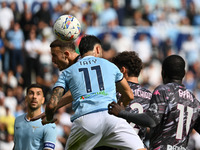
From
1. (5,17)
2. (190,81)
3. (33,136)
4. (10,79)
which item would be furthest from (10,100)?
(33,136)

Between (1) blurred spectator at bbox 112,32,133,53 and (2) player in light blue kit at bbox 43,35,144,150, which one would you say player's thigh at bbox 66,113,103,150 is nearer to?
(2) player in light blue kit at bbox 43,35,144,150

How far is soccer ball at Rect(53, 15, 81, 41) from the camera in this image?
7820mm

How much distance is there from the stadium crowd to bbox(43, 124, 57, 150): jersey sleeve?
251 inches

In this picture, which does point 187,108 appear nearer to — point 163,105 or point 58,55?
point 163,105

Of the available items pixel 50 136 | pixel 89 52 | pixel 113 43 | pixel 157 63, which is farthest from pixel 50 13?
pixel 89 52

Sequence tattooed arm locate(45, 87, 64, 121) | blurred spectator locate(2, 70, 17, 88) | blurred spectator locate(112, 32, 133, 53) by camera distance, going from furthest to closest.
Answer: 1. blurred spectator locate(112, 32, 133, 53)
2. blurred spectator locate(2, 70, 17, 88)
3. tattooed arm locate(45, 87, 64, 121)

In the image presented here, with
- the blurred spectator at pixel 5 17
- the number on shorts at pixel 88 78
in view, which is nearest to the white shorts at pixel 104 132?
the number on shorts at pixel 88 78

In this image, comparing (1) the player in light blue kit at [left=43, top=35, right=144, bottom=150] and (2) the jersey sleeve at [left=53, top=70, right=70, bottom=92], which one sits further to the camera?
(2) the jersey sleeve at [left=53, top=70, right=70, bottom=92]

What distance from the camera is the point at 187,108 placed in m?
5.86

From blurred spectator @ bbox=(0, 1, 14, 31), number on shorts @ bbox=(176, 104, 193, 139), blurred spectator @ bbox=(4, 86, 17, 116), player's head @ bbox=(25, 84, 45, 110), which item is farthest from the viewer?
blurred spectator @ bbox=(0, 1, 14, 31)

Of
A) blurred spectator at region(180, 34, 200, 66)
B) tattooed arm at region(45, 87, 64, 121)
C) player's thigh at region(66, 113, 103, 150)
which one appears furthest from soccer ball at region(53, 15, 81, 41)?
blurred spectator at region(180, 34, 200, 66)

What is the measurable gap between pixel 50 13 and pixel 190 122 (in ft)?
44.7

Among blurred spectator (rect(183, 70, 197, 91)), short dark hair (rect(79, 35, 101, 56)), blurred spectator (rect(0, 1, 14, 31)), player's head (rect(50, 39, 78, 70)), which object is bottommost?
blurred spectator (rect(183, 70, 197, 91))

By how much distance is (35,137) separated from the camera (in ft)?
26.9
